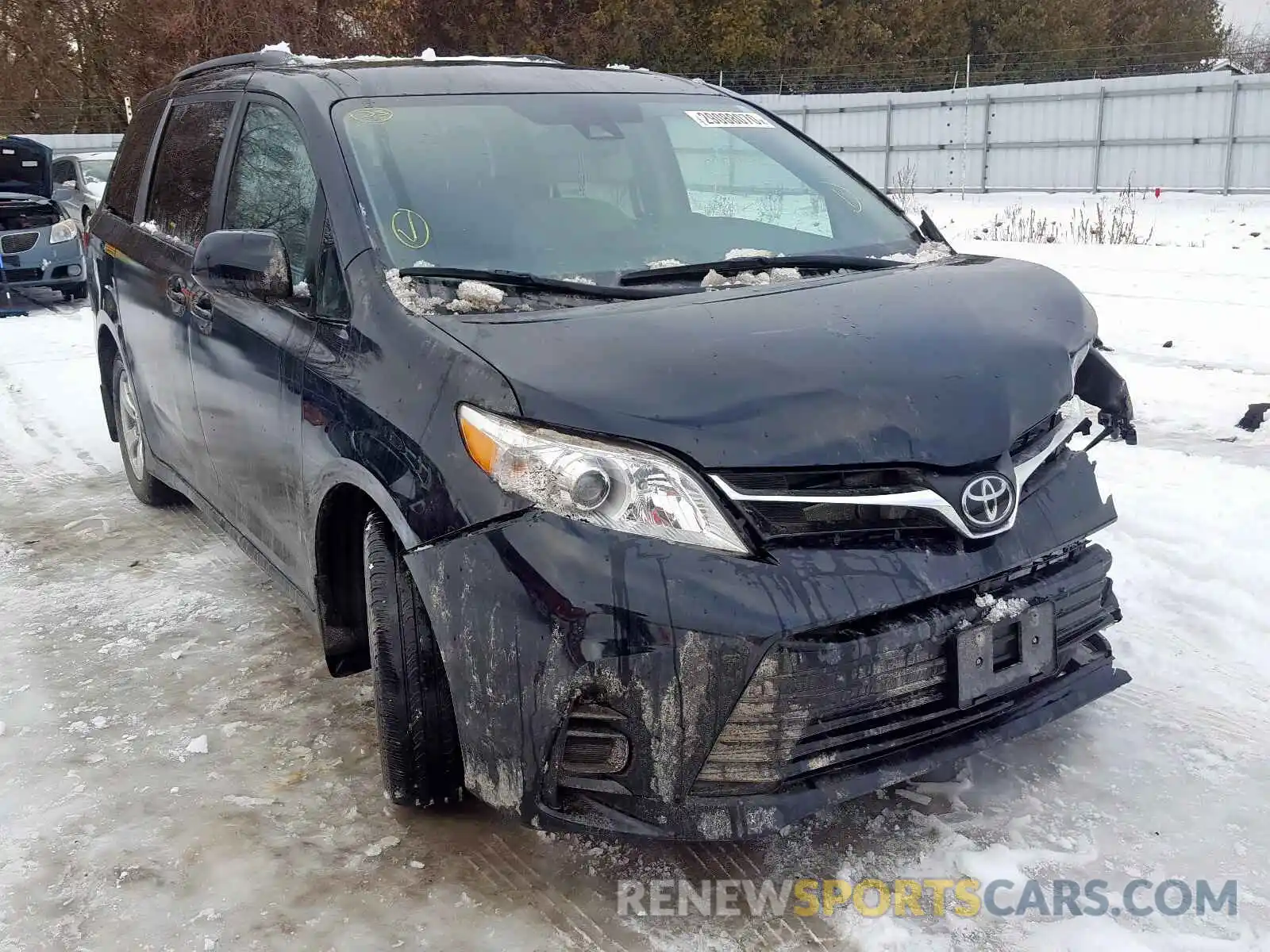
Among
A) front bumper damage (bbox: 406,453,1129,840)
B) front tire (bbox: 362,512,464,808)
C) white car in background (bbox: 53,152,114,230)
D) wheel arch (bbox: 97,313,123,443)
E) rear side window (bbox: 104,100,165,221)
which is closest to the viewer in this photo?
front bumper damage (bbox: 406,453,1129,840)

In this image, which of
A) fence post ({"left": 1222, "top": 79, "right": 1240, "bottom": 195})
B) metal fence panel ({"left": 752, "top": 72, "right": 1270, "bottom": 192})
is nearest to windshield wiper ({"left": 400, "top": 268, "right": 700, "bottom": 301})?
metal fence panel ({"left": 752, "top": 72, "right": 1270, "bottom": 192})

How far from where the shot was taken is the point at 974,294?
2.96 m

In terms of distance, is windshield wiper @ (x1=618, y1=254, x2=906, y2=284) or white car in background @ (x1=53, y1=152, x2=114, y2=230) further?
white car in background @ (x1=53, y1=152, x2=114, y2=230)

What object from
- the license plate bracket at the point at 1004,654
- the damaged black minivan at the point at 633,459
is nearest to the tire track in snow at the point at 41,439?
the damaged black minivan at the point at 633,459

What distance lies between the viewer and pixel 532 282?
114 inches

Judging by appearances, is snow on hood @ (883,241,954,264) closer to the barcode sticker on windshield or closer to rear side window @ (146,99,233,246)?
the barcode sticker on windshield

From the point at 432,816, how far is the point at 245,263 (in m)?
1.50

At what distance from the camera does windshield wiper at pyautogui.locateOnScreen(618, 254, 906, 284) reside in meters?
3.04

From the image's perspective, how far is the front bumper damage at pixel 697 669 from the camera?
7.34 ft

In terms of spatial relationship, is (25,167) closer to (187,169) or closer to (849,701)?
(187,169)

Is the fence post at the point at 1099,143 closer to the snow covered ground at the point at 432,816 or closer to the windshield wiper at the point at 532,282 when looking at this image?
the snow covered ground at the point at 432,816

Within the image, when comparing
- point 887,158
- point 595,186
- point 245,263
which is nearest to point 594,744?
point 245,263

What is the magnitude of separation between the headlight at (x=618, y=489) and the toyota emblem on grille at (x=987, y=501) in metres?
0.51

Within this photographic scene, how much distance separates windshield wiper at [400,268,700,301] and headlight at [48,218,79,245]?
1087cm
